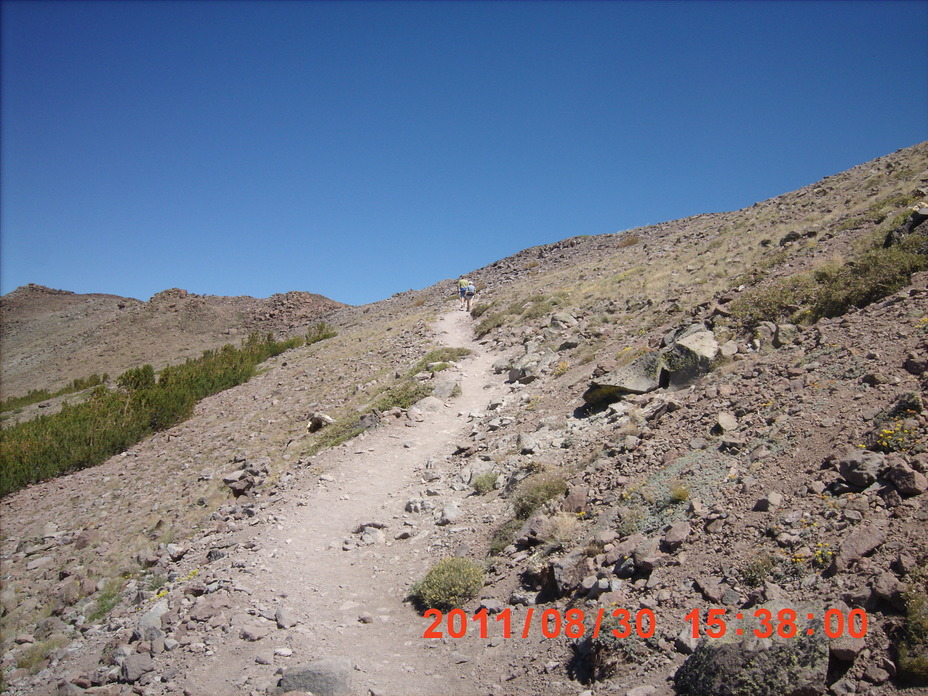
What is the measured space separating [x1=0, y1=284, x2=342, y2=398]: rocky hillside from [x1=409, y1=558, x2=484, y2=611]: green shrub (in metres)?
40.1

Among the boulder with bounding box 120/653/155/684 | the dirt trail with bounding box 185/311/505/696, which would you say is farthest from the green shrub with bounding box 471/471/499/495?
the boulder with bounding box 120/653/155/684

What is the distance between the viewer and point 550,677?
218 inches

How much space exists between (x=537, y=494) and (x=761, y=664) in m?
4.84

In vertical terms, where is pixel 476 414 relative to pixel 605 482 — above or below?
above

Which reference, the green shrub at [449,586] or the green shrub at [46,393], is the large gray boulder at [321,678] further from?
the green shrub at [46,393]

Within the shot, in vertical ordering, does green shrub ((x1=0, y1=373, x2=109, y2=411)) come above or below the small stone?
above

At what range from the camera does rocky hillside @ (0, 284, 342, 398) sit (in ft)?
148

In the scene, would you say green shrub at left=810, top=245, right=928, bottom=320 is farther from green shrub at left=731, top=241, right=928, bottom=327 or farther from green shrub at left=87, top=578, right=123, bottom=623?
green shrub at left=87, top=578, right=123, bottom=623

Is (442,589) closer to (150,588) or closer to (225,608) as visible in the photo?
(225,608)

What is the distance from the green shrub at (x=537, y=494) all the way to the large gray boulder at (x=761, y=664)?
4157 millimetres

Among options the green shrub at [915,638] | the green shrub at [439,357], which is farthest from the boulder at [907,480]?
the green shrub at [439,357]

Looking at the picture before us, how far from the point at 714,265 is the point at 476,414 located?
1019 centimetres

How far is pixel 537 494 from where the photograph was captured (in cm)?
898

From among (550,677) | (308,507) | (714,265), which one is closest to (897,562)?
(550,677)
